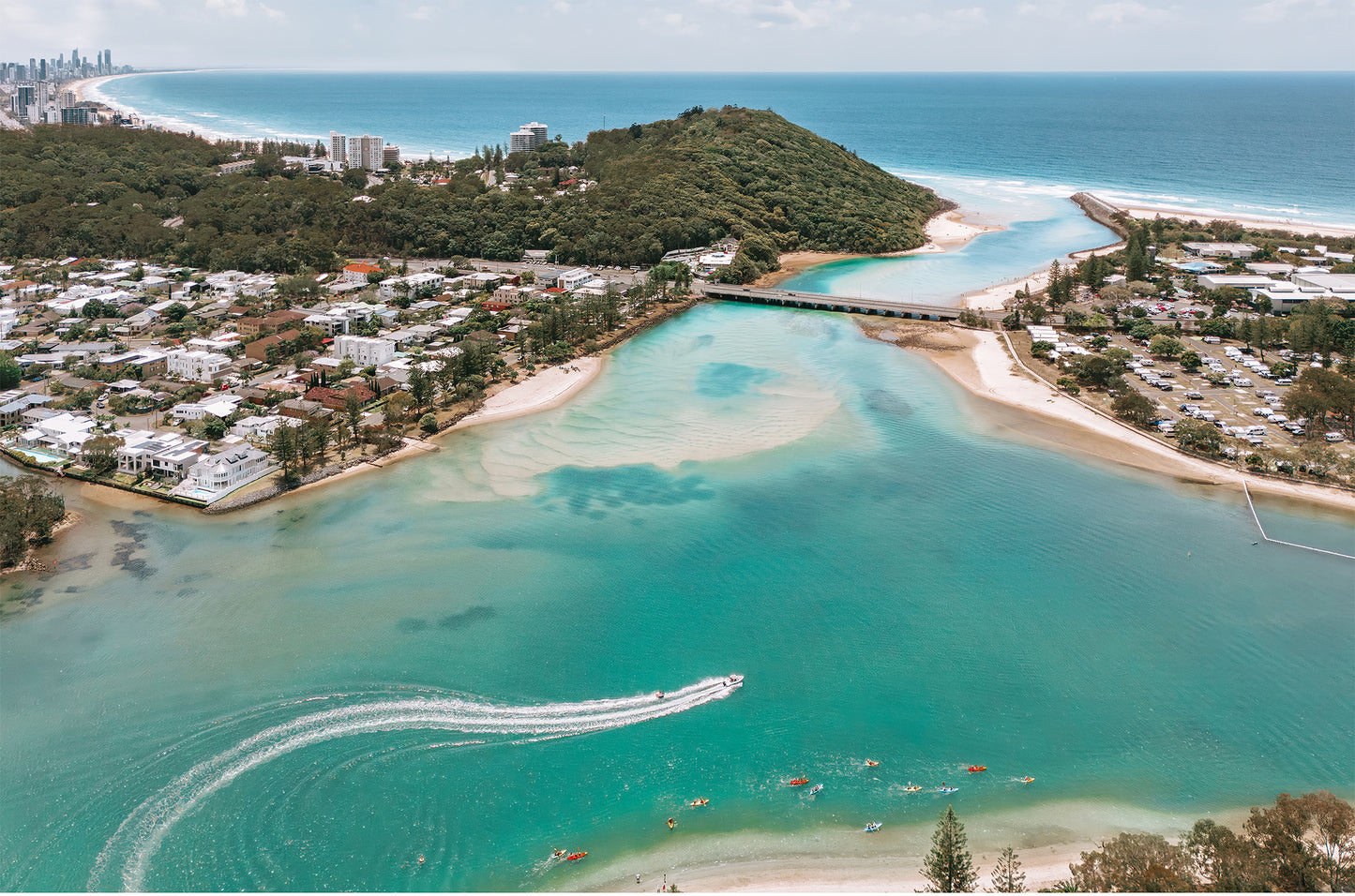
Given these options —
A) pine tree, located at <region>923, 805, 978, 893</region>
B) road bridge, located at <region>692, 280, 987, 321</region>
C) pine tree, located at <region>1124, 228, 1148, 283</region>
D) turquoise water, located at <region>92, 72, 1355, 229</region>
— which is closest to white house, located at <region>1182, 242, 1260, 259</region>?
pine tree, located at <region>1124, 228, 1148, 283</region>

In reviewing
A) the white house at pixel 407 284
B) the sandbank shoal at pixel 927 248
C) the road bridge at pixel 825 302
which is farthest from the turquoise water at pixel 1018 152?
the white house at pixel 407 284

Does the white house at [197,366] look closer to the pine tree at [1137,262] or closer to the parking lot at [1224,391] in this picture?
the parking lot at [1224,391]

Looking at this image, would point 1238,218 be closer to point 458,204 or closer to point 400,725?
point 458,204

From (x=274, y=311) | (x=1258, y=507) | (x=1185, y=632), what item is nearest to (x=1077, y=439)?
(x=1258, y=507)

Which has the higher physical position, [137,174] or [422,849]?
[137,174]

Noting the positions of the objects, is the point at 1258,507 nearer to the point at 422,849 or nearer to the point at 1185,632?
the point at 1185,632

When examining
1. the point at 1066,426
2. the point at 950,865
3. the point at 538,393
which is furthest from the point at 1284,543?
the point at 538,393

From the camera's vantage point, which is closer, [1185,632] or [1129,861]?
[1129,861]

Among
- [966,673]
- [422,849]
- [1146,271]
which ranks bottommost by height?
[422,849]
